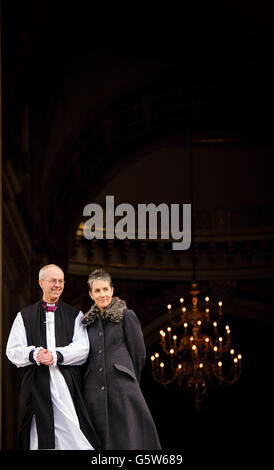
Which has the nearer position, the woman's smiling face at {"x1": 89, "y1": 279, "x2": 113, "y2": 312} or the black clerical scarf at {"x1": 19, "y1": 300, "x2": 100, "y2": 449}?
the black clerical scarf at {"x1": 19, "y1": 300, "x2": 100, "y2": 449}

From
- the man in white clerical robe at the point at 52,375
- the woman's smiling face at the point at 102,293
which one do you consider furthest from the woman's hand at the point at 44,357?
the woman's smiling face at the point at 102,293

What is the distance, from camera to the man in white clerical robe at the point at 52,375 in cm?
533

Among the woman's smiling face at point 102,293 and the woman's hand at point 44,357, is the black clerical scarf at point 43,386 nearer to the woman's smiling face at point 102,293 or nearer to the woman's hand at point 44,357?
the woman's hand at point 44,357

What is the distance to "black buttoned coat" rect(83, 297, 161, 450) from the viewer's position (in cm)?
539

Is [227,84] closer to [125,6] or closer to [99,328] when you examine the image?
[125,6]

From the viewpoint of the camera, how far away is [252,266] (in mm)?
19172

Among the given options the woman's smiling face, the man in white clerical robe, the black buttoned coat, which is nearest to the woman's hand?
the man in white clerical robe

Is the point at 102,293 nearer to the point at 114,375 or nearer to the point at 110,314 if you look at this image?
the point at 110,314

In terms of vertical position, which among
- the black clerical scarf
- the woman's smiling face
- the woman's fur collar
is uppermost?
the woman's smiling face

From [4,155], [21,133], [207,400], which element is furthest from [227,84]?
[207,400]

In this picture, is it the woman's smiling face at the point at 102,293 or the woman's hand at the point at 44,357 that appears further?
the woman's smiling face at the point at 102,293

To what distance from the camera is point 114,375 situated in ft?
17.9

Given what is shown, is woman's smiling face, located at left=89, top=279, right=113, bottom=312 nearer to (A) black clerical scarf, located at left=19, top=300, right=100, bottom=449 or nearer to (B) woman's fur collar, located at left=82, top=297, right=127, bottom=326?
(B) woman's fur collar, located at left=82, top=297, right=127, bottom=326

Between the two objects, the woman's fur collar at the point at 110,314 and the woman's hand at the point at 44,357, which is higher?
the woman's fur collar at the point at 110,314
